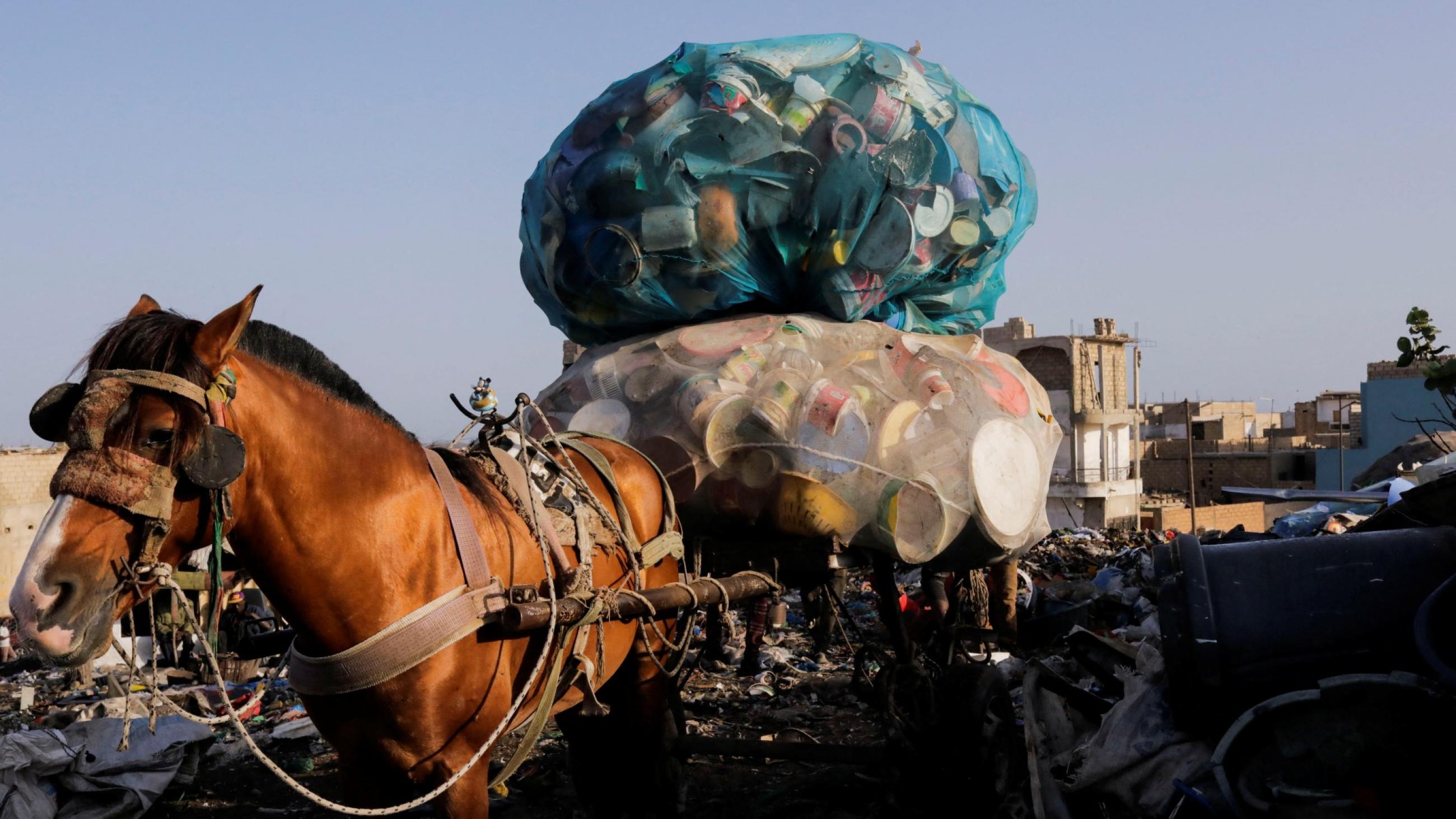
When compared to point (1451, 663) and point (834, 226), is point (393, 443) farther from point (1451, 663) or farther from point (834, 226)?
point (1451, 663)

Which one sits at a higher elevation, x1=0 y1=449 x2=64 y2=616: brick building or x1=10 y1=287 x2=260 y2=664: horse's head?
x1=10 y1=287 x2=260 y2=664: horse's head

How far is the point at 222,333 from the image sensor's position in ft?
7.29

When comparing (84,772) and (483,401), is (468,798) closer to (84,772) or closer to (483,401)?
(483,401)

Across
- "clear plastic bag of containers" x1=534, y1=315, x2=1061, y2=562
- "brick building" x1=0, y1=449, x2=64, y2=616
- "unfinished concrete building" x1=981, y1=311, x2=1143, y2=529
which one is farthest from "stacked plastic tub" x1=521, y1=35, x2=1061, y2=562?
"unfinished concrete building" x1=981, y1=311, x2=1143, y2=529

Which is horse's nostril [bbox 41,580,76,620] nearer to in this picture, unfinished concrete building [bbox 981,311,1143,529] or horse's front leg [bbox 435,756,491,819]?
horse's front leg [bbox 435,756,491,819]

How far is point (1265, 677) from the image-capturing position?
3.08 m

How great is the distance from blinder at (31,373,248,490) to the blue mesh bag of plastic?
2459 millimetres

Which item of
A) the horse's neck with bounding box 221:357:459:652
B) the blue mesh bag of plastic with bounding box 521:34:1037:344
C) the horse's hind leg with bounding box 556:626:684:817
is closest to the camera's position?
the horse's neck with bounding box 221:357:459:652

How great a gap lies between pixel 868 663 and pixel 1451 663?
6.80 meters

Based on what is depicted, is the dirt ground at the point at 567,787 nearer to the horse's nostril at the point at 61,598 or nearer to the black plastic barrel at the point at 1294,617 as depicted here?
the black plastic barrel at the point at 1294,617

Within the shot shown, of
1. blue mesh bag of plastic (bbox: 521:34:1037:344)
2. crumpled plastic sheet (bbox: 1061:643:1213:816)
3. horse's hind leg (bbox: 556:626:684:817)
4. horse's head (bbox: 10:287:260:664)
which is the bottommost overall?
horse's hind leg (bbox: 556:626:684:817)

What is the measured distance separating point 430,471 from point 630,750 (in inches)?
69.9

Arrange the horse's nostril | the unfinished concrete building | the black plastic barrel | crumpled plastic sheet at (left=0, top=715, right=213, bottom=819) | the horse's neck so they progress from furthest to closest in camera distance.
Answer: the unfinished concrete building, crumpled plastic sheet at (left=0, top=715, right=213, bottom=819), the black plastic barrel, the horse's neck, the horse's nostril

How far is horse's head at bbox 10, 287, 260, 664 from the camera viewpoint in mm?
2012
